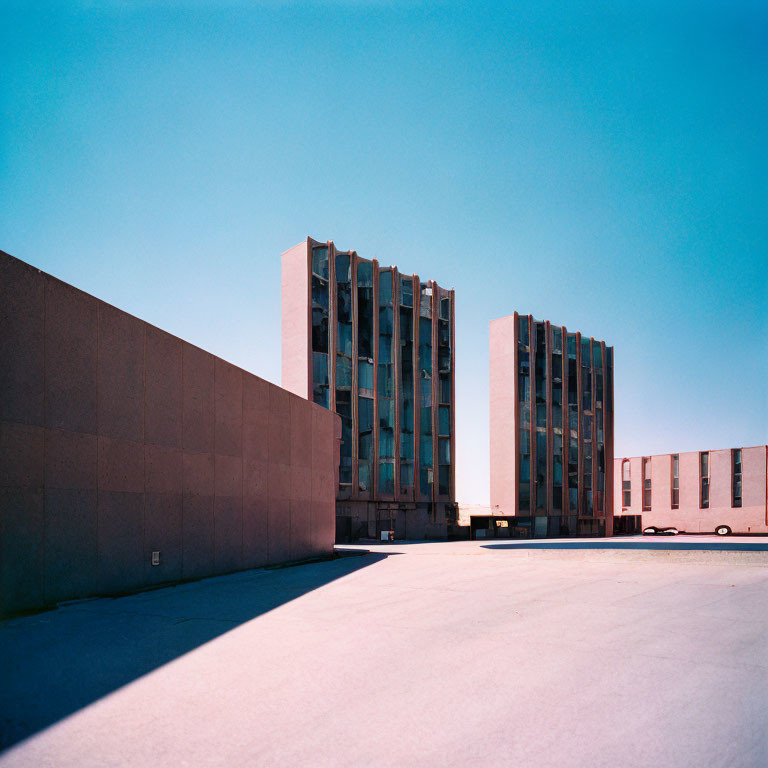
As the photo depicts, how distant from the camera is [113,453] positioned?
11.0 meters

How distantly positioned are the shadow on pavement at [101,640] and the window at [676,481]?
5661 cm

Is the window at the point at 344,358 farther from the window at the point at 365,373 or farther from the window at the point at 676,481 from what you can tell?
the window at the point at 676,481

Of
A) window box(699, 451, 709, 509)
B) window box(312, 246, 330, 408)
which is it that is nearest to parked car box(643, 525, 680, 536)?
window box(699, 451, 709, 509)

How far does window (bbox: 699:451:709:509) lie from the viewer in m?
58.0

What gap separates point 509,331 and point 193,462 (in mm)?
38649

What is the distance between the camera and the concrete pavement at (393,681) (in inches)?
153

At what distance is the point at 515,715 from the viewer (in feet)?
14.6

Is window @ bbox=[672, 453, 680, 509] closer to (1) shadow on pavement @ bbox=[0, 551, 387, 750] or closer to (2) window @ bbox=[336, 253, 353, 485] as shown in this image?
(2) window @ bbox=[336, 253, 353, 485]

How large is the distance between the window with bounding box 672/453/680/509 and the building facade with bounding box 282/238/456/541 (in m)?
28.2

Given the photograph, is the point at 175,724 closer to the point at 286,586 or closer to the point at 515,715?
the point at 515,715

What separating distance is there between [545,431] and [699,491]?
61.7 feet

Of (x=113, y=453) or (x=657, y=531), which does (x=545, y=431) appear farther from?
(x=113, y=453)

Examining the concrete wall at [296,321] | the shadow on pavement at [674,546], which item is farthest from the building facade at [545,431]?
the shadow on pavement at [674,546]

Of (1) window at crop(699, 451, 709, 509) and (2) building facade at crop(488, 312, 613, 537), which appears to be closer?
(2) building facade at crop(488, 312, 613, 537)
